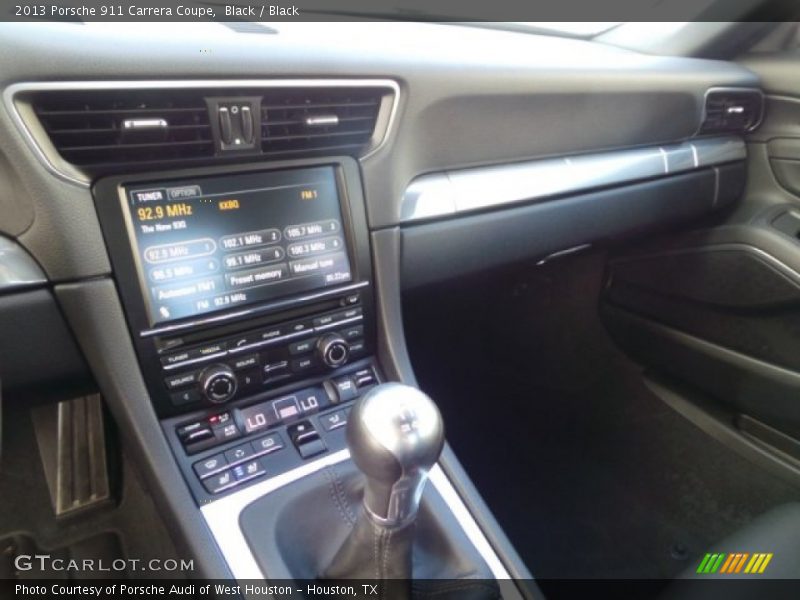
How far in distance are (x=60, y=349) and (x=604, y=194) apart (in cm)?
96

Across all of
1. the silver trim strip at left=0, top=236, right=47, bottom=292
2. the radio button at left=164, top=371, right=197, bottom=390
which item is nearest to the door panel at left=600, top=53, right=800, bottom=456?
the radio button at left=164, top=371, right=197, bottom=390

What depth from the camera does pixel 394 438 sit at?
1.93ft

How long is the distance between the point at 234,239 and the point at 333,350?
0.65 ft

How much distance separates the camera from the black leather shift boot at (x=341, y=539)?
700 mm

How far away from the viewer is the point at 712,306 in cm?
148

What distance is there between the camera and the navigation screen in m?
0.72

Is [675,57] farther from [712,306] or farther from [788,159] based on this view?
[712,306]

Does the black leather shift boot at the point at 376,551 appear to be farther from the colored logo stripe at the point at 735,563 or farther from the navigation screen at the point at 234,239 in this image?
the colored logo stripe at the point at 735,563

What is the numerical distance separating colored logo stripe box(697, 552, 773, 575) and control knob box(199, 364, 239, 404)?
2.10 ft

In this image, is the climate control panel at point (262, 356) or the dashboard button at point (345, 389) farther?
the dashboard button at point (345, 389)

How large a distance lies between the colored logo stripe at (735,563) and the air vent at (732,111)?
0.89m

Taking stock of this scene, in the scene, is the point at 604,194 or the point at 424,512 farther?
the point at 604,194

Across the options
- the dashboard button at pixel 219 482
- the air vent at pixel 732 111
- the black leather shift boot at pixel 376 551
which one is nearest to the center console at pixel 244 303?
the dashboard button at pixel 219 482

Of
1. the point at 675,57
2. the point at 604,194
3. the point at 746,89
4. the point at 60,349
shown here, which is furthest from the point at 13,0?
the point at 746,89
